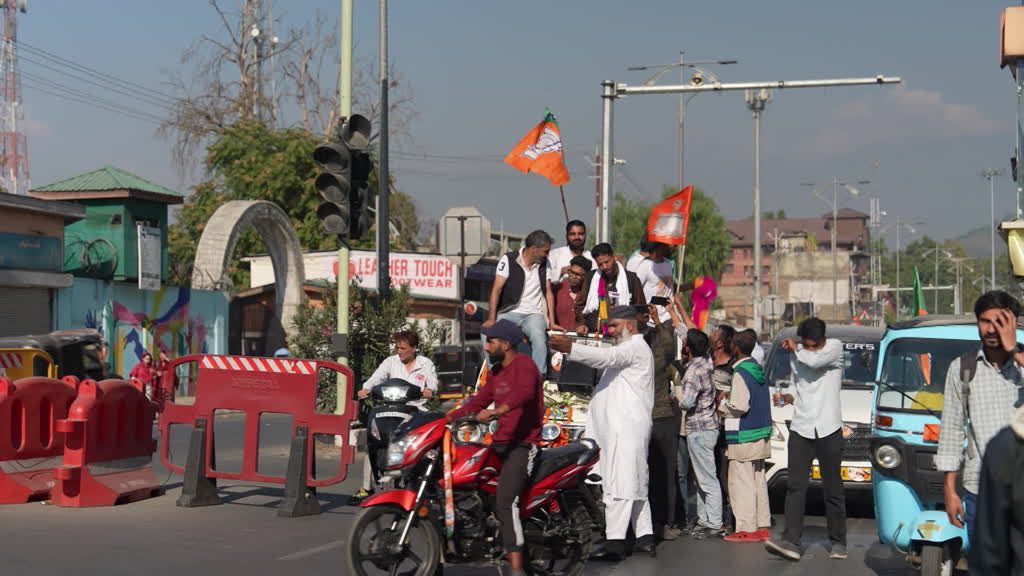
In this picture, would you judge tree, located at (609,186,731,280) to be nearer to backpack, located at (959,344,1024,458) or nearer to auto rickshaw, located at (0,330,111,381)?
auto rickshaw, located at (0,330,111,381)

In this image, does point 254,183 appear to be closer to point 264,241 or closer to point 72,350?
point 264,241

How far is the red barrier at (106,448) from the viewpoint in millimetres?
12047

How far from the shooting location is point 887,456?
905cm

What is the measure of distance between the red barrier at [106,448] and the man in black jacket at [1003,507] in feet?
31.8

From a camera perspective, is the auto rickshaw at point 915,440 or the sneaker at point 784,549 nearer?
the auto rickshaw at point 915,440

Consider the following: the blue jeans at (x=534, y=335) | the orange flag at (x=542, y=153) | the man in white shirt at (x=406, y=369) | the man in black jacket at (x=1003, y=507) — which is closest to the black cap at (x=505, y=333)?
the blue jeans at (x=534, y=335)

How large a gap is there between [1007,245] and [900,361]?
2.89 metres

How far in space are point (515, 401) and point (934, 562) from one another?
9.62ft

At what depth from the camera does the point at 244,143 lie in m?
53.8

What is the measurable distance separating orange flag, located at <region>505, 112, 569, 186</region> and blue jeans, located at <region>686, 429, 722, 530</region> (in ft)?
22.9

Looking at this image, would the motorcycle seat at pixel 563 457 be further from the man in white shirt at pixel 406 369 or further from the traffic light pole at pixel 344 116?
the traffic light pole at pixel 344 116

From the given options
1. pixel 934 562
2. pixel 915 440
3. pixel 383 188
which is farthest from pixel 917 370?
pixel 383 188

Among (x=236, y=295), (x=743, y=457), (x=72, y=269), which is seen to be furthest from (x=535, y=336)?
(x=236, y=295)

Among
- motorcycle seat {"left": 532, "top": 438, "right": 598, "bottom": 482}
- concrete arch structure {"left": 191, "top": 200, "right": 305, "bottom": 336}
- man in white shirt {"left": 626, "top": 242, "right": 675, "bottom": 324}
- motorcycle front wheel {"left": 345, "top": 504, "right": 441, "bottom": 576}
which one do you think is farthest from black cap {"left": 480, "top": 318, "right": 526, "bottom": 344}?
concrete arch structure {"left": 191, "top": 200, "right": 305, "bottom": 336}
